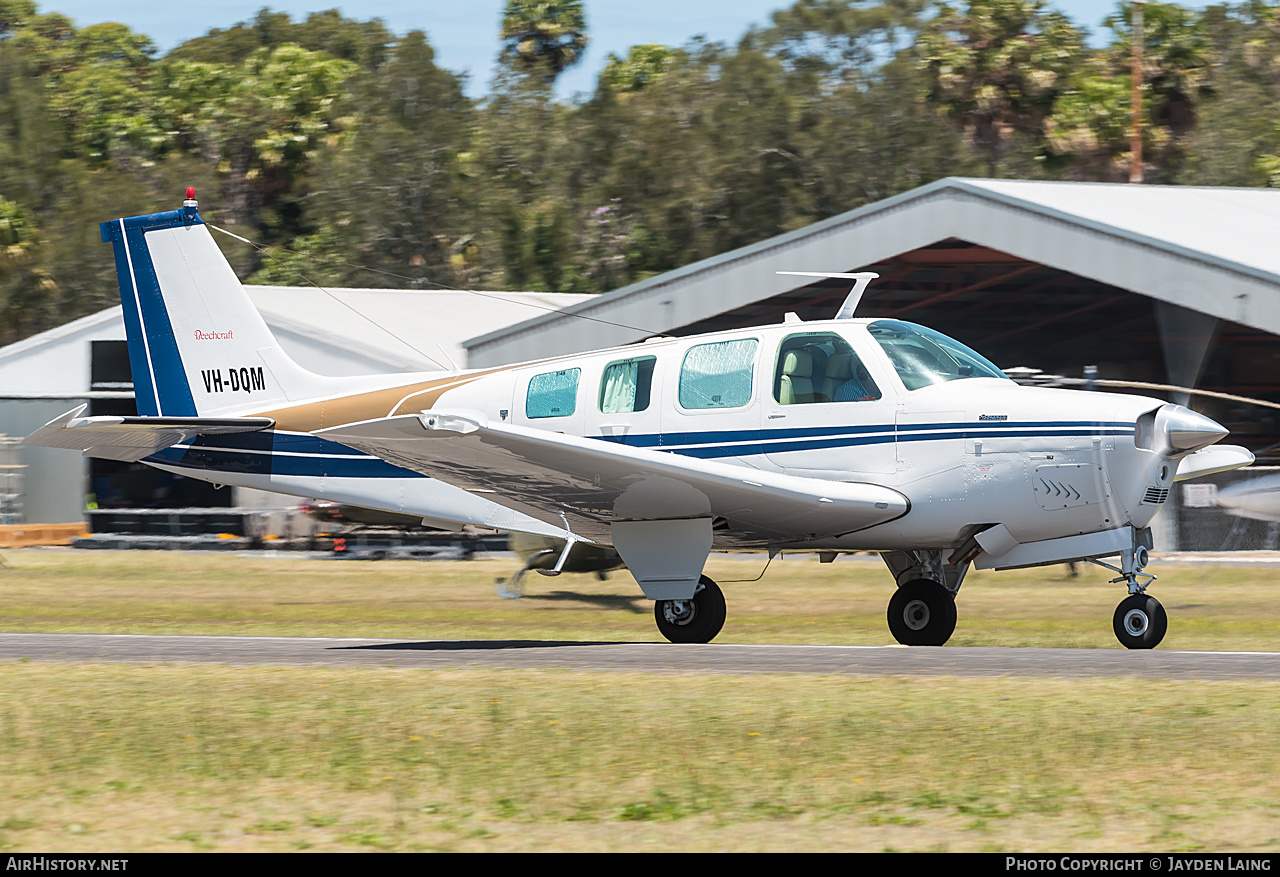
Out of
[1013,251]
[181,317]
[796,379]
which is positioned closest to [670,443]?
[796,379]

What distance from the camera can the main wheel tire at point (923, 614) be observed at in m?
14.5

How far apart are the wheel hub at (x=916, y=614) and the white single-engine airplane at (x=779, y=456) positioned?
0.6 inches

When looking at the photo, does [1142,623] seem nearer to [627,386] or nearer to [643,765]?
[627,386]

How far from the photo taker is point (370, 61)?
7800 centimetres

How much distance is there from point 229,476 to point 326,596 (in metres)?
7.65

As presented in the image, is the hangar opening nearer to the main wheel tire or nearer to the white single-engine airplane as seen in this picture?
the main wheel tire

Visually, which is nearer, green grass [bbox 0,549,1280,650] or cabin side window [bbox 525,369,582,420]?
cabin side window [bbox 525,369,582,420]

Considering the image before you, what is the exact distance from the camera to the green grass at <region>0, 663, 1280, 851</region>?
6.26 meters

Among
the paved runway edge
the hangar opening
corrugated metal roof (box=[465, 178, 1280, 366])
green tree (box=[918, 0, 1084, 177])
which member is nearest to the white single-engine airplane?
the paved runway edge

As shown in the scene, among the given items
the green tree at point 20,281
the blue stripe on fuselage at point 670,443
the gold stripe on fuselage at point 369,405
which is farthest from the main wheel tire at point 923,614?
the green tree at point 20,281

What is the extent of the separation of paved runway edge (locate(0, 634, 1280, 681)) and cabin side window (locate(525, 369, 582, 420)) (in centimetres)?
225

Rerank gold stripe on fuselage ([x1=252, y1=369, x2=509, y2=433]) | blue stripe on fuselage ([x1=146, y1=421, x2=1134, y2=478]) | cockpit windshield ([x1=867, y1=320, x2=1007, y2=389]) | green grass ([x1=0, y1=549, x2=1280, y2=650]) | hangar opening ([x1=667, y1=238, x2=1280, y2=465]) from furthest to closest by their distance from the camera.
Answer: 1. hangar opening ([x1=667, y1=238, x2=1280, y2=465])
2. green grass ([x1=0, y1=549, x2=1280, y2=650])
3. gold stripe on fuselage ([x1=252, y1=369, x2=509, y2=433])
4. cockpit windshield ([x1=867, y1=320, x2=1007, y2=389])
5. blue stripe on fuselage ([x1=146, y1=421, x2=1134, y2=478])

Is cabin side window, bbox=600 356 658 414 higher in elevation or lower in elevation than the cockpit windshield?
lower
